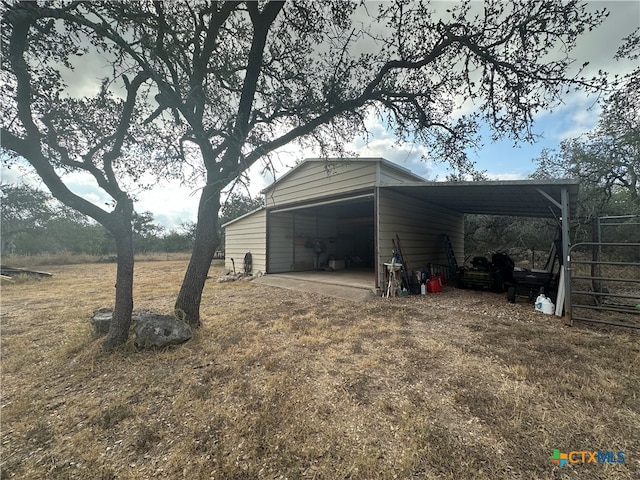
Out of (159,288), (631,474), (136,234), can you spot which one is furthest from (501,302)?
(136,234)

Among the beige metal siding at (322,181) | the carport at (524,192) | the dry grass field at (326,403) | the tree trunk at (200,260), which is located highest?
the beige metal siding at (322,181)

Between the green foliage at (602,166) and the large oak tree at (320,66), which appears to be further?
the green foliage at (602,166)

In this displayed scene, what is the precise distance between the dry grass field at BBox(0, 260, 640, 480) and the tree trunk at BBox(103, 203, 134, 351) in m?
0.22

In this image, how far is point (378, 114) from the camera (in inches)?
199

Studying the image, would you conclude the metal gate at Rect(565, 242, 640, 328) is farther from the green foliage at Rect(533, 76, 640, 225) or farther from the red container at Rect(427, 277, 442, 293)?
the red container at Rect(427, 277, 442, 293)

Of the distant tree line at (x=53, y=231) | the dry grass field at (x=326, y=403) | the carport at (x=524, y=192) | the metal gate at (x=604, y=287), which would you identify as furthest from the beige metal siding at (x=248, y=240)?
the metal gate at (x=604, y=287)

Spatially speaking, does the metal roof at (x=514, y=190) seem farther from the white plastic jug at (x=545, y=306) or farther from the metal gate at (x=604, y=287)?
the white plastic jug at (x=545, y=306)

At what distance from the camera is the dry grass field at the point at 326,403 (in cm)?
164

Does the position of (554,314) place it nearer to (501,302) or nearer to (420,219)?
(501,302)

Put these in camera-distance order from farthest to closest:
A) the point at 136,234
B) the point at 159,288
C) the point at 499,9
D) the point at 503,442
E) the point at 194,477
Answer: the point at 136,234 → the point at 159,288 → the point at 499,9 → the point at 503,442 → the point at 194,477

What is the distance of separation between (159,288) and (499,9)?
1005 centimetres

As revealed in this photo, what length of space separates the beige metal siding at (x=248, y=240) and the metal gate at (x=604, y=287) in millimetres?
8924

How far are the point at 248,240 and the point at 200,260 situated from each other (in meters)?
7.36

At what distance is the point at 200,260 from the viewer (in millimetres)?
4078
